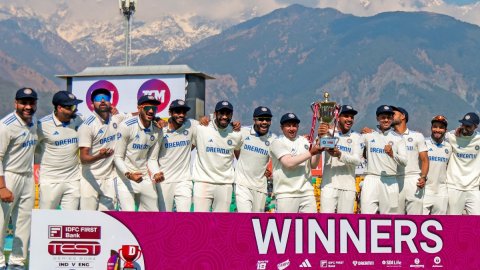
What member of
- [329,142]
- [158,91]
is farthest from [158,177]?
[158,91]

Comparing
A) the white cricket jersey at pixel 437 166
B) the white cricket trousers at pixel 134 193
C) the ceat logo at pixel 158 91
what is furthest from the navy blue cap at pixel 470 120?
the ceat logo at pixel 158 91

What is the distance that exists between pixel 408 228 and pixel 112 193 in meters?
4.35

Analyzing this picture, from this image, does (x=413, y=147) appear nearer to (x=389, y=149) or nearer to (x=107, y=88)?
(x=389, y=149)

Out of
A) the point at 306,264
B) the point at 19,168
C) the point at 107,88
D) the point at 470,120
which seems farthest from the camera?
the point at 107,88

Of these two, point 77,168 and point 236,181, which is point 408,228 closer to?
point 236,181

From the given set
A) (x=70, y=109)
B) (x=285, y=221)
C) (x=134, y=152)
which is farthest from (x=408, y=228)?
(x=70, y=109)

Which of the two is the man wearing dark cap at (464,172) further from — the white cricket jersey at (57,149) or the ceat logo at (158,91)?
the ceat logo at (158,91)

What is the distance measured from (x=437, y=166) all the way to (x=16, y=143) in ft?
22.3

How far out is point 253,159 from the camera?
12648 millimetres

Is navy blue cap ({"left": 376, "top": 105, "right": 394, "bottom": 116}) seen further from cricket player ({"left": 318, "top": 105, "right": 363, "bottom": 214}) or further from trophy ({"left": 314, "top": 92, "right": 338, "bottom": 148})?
trophy ({"left": 314, "top": 92, "right": 338, "bottom": 148})

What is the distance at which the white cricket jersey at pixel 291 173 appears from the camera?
1235 cm

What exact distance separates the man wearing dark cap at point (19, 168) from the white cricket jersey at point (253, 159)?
3.13 metres

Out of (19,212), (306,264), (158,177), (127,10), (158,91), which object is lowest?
(306,264)

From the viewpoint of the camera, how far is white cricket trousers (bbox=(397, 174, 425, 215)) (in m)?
13.2
